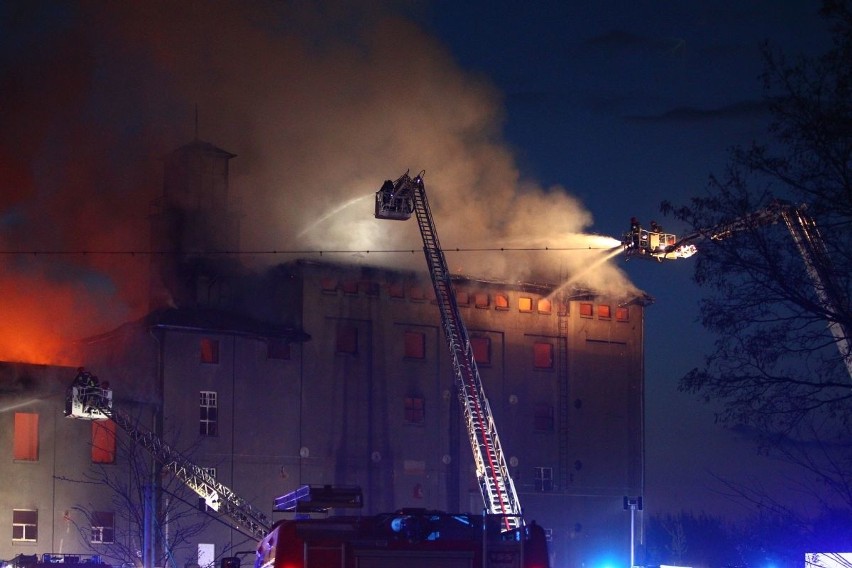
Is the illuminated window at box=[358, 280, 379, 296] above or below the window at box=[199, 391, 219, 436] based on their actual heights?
above

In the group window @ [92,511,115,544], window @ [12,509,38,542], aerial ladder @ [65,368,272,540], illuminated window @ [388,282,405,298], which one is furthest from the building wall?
aerial ladder @ [65,368,272,540]

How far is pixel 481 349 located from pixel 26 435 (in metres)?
22.9

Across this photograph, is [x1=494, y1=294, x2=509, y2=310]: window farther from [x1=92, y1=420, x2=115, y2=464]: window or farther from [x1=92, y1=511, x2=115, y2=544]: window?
[x1=92, y1=511, x2=115, y2=544]: window

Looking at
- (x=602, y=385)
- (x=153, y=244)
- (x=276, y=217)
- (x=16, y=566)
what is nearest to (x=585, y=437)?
(x=602, y=385)

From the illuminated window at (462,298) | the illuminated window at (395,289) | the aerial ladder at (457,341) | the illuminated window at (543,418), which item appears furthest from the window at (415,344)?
Result: the illuminated window at (543,418)

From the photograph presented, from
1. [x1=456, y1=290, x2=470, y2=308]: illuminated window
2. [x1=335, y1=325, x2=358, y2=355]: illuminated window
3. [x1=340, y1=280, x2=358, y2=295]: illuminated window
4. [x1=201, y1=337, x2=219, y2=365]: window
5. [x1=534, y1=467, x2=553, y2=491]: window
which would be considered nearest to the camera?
[x1=201, y1=337, x2=219, y2=365]: window

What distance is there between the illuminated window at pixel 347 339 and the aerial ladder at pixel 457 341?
433cm

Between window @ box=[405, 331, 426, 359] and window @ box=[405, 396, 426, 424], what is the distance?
2.12 metres

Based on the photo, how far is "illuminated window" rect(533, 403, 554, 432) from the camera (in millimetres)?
66625

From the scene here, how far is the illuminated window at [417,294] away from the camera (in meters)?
64.3

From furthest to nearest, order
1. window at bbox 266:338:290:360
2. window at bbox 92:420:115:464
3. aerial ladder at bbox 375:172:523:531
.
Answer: window at bbox 266:338:290:360
aerial ladder at bbox 375:172:523:531
window at bbox 92:420:115:464

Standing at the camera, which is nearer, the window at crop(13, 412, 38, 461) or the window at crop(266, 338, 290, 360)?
the window at crop(13, 412, 38, 461)

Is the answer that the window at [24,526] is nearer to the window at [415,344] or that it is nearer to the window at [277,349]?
the window at [277,349]

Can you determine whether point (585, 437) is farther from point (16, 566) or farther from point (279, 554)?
point (279, 554)
